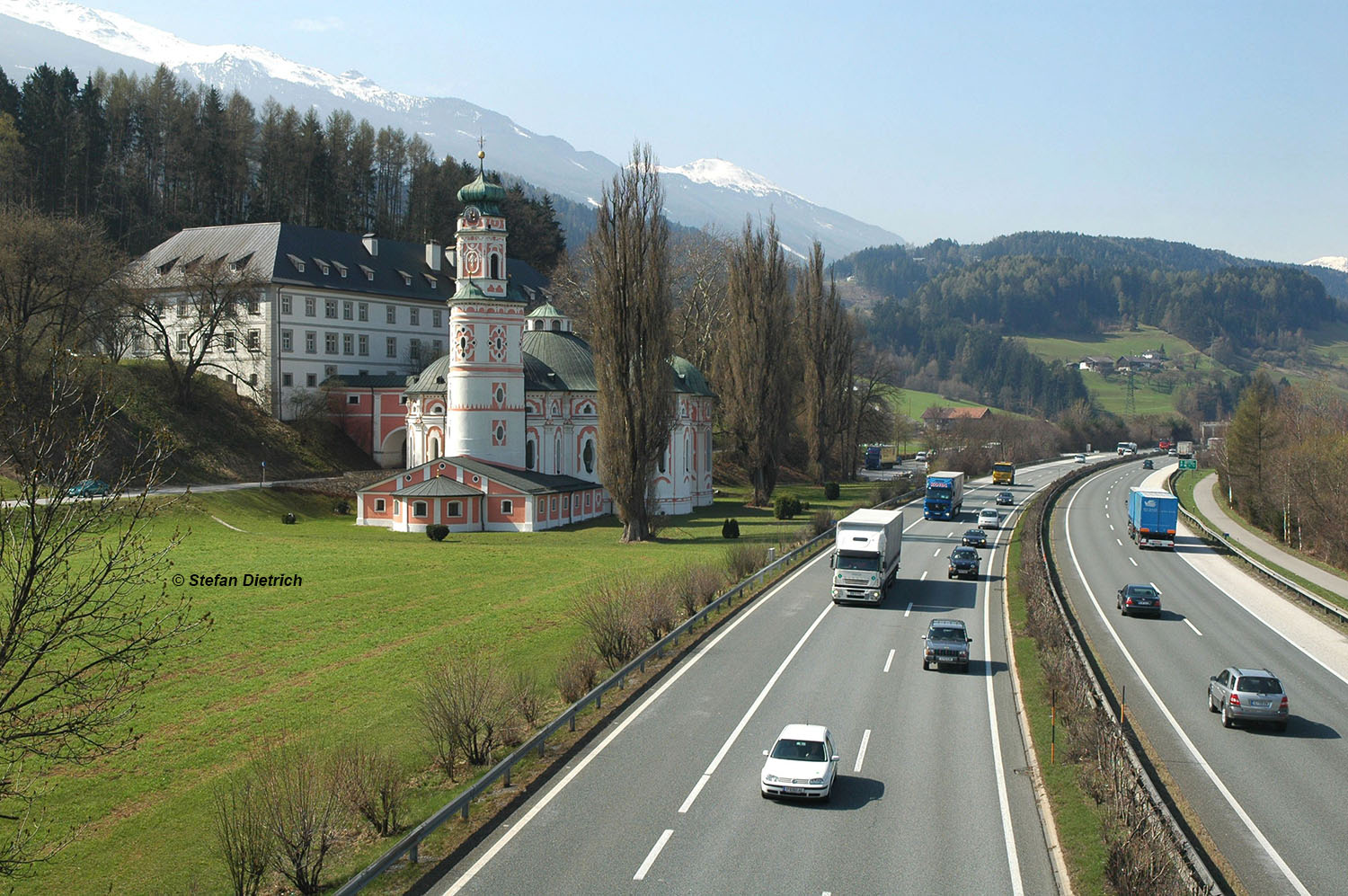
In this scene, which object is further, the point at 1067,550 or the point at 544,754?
the point at 1067,550

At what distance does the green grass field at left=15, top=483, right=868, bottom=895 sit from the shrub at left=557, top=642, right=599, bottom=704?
2651mm

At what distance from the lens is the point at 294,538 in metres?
59.1

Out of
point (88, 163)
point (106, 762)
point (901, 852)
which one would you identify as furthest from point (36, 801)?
point (88, 163)

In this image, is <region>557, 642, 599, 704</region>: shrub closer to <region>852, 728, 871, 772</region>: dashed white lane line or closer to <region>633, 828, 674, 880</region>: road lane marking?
<region>852, 728, 871, 772</region>: dashed white lane line

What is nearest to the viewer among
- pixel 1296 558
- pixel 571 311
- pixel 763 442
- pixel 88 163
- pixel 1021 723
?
pixel 1021 723

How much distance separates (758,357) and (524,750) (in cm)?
6360

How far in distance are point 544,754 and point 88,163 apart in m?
106

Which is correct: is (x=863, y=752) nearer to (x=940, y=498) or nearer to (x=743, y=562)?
(x=743, y=562)

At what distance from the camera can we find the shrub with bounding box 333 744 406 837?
1920cm

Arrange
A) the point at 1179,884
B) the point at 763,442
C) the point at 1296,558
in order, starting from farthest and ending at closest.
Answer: the point at 763,442 → the point at 1296,558 → the point at 1179,884

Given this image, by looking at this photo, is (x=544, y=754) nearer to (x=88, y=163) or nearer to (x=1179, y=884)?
(x=1179, y=884)

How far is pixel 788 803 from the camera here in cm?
2058

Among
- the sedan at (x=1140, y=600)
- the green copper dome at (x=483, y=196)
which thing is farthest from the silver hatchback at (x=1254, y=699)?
the green copper dome at (x=483, y=196)

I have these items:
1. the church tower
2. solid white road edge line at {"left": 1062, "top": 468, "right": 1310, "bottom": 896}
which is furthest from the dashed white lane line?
the church tower
